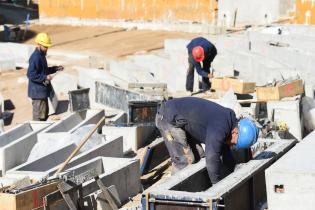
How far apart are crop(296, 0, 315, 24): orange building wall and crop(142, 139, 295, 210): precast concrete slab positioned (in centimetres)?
1009

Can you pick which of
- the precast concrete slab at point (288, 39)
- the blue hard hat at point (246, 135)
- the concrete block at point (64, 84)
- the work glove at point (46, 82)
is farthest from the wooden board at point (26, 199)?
the precast concrete slab at point (288, 39)

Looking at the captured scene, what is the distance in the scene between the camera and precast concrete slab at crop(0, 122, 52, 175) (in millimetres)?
10097

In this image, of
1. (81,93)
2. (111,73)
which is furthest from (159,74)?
(81,93)

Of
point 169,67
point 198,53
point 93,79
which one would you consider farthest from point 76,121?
point 169,67

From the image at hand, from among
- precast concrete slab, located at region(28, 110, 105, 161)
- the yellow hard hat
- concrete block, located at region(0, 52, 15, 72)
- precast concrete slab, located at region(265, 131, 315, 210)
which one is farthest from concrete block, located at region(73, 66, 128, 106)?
precast concrete slab, located at region(265, 131, 315, 210)

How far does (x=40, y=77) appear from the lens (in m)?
11.8

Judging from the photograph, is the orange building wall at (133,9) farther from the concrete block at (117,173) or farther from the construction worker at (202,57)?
the concrete block at (117,173)

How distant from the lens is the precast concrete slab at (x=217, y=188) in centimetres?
661

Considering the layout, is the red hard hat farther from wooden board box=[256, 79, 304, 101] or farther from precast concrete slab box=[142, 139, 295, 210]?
precast concrete slab box=[142, 139, 295, 210]

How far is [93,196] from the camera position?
8227 millimetres

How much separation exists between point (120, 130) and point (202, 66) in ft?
9.93

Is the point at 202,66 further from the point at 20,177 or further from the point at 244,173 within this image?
the point at 244,173

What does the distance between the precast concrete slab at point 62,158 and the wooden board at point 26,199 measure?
94 cm

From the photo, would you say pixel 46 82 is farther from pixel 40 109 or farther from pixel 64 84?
pixel 64 84
